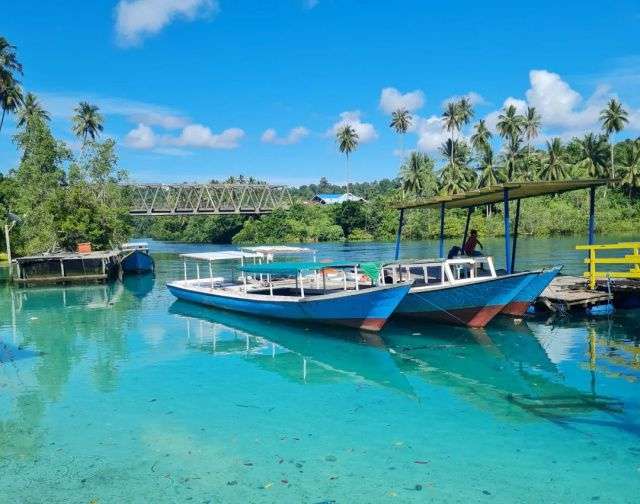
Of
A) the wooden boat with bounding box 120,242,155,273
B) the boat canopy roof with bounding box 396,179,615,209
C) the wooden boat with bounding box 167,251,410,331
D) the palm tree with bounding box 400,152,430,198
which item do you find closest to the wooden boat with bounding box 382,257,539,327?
the wooden boat with bounding box 167,251,410,331

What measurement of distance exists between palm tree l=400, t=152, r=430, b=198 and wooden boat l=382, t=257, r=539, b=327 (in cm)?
5864

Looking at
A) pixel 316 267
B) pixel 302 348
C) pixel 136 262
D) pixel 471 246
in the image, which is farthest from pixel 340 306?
pixel 136 262

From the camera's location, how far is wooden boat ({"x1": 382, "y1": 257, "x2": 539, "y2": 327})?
1650 centimetres

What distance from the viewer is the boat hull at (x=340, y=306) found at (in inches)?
643

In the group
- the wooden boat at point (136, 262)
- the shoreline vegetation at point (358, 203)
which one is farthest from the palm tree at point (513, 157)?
the wooden boat at point (136, 262)

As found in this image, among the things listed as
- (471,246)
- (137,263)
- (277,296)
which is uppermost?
(471,246)

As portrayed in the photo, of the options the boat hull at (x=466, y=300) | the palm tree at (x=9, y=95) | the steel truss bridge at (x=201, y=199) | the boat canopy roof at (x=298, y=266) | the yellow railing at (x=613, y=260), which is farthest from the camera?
the steel truss bridge at (x=201, y=199)

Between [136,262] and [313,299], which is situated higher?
[313,299]

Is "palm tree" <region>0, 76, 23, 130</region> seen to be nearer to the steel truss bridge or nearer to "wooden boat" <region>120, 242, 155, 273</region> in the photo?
"wooden boat" <region>120, 242, 155, 273</region>

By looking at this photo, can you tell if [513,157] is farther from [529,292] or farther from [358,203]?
[529,292]

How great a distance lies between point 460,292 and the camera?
660 inches

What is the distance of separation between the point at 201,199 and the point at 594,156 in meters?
52.1

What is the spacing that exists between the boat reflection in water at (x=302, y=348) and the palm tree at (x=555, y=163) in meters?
54.9

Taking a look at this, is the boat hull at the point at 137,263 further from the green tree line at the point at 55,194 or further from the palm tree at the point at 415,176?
the palm tree at the point at 415,176
